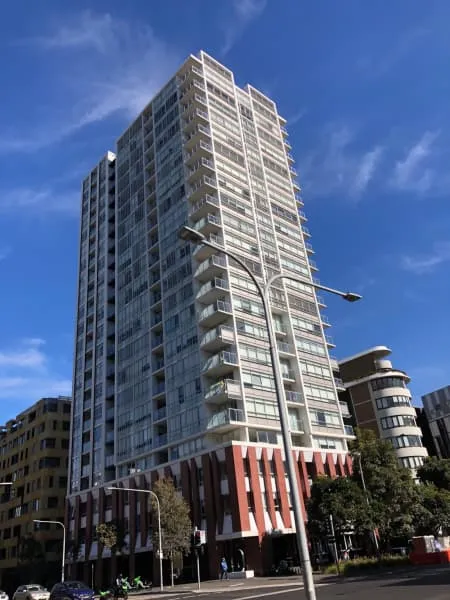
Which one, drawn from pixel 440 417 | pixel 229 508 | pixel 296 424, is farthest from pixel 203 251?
pixel 440 417

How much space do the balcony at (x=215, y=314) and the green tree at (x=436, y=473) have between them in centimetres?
2924

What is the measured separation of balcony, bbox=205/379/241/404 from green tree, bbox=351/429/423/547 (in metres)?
13.1

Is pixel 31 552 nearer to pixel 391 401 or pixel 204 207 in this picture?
pixel 204 207

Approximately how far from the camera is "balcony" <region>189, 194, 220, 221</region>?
207ft

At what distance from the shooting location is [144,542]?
2115 inches

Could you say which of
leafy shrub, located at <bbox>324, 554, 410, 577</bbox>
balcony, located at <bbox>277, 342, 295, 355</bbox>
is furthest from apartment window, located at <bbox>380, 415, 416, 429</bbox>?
leafy shrub, located at <bbox>324, 554, 410, 577</bbox>

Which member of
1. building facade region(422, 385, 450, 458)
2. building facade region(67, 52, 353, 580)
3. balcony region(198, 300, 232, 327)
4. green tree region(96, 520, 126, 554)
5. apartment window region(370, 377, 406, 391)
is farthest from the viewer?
building facade region(422, 385, 450, 458)

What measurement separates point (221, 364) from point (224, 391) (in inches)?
118

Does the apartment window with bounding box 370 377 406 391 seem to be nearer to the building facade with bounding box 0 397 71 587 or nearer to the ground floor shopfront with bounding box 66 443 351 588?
the ground floor shopfront with bounding box 66 443 351 588

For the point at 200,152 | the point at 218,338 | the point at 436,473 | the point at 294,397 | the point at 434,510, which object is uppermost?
the point at 200,152

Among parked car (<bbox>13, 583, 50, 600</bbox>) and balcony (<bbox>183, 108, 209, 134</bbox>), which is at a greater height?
balcony (<bbox>183, 108, 209, 134</bbox>)

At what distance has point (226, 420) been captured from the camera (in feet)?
164

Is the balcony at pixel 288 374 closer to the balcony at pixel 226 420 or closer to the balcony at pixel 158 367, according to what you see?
the balcony at pixel 226 420

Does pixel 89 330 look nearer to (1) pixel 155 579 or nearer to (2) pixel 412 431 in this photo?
(1) pixel 155 579
